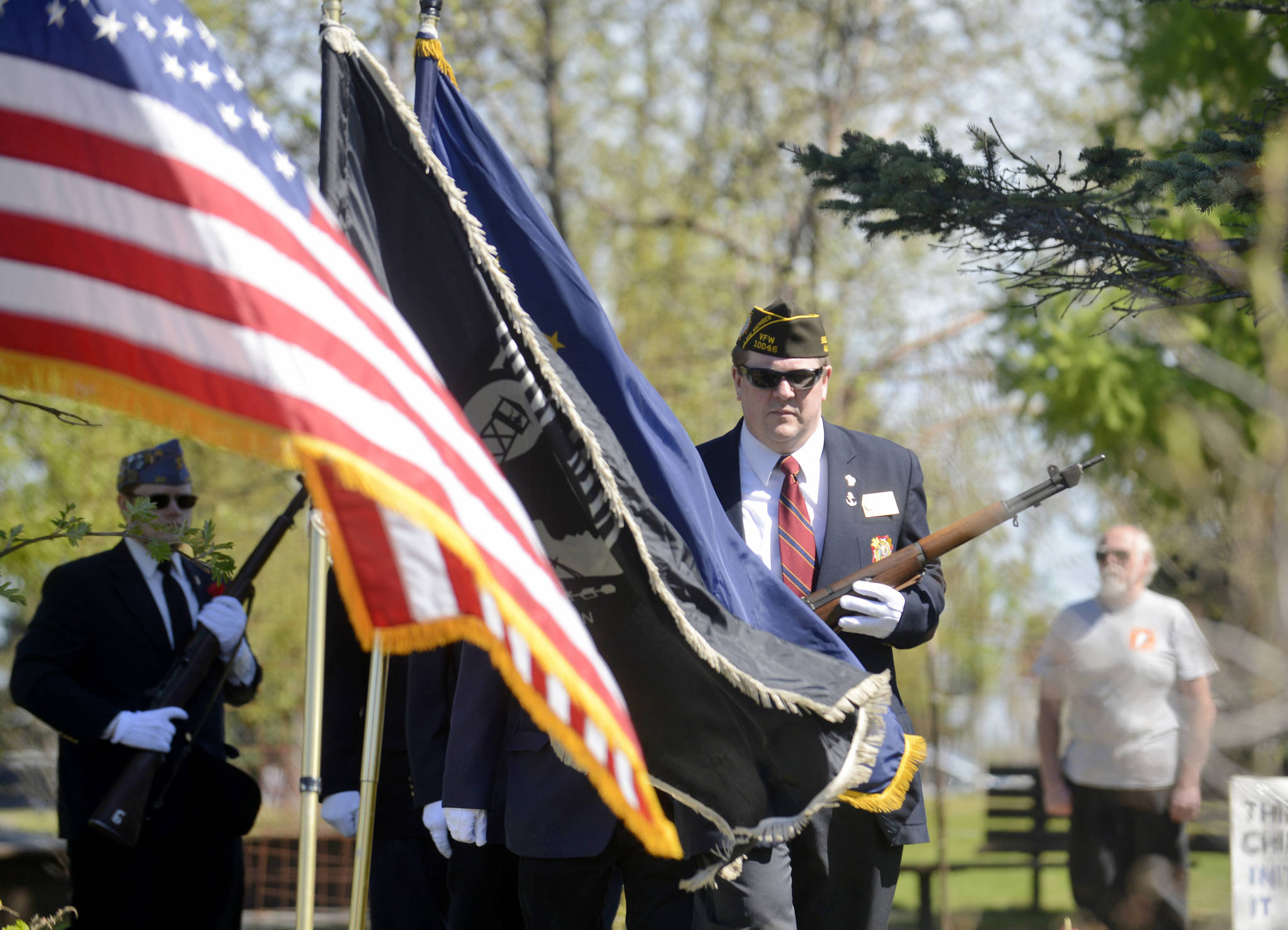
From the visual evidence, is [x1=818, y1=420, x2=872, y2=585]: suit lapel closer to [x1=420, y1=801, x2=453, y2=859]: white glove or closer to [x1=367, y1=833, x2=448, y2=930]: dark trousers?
[x1=420, y1=801, x2=453, y2=859]: white glove

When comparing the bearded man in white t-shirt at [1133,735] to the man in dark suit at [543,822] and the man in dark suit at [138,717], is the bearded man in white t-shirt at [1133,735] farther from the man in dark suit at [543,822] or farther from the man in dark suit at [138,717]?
the man in dark suit at [138,717]

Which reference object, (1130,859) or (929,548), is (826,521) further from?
(1130,859)

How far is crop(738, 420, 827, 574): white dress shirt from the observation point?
15.2ft

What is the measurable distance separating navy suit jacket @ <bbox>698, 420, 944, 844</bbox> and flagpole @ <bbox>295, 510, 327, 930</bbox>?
1.41 meters

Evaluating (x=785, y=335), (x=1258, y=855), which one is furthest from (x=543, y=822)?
(x=1258, y=855)

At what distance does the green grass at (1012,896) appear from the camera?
10.5 meters

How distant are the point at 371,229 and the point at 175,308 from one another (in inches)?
40.4

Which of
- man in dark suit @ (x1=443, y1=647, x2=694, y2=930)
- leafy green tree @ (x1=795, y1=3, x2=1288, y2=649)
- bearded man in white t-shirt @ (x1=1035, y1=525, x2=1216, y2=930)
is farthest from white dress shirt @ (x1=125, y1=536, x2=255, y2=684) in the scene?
bearded man in white t-shirt @ (x1=1035, y1=525, x2=1216, y2=930)

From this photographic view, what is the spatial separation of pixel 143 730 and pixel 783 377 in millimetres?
2826

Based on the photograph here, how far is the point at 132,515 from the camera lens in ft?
11.9

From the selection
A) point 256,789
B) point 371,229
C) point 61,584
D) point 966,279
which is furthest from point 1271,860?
point 966,279

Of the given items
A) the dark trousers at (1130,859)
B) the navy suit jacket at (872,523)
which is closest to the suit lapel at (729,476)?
the navy suit jacket at (872,523)

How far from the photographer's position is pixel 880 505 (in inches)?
185

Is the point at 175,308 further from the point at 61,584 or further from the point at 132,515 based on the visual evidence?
the point at 61,584
